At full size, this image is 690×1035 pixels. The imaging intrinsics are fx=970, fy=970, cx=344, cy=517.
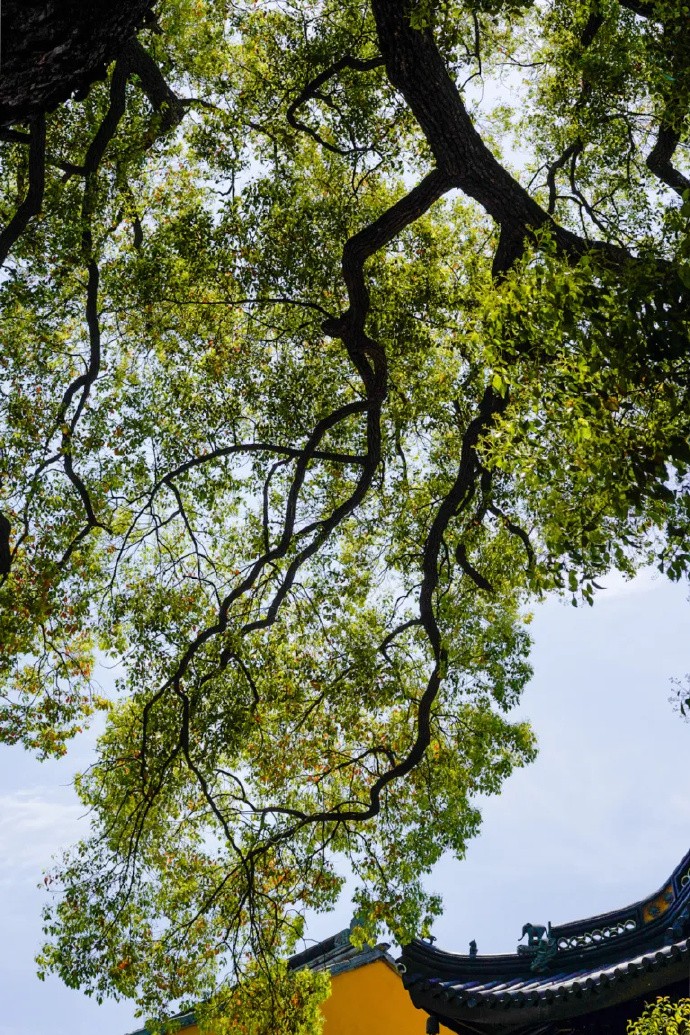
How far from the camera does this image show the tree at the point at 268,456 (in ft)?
23.3

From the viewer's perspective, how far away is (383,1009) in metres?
9.60

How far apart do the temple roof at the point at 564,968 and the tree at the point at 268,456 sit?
96 cm

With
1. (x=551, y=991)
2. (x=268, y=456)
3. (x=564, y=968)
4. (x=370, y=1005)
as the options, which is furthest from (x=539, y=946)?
(x=268, y=456)

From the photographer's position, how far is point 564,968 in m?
8.07

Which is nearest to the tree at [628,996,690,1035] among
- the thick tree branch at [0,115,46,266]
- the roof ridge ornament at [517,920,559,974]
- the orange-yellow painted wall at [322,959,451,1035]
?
the roof ridge ornament at [517,920,559,974]

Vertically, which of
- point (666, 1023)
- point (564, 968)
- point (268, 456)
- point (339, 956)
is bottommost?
point (666, 1023)

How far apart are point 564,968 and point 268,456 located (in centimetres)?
490

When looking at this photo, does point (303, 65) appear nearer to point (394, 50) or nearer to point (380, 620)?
point (394, 50)

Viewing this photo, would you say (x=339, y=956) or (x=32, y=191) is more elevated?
(x=32, y=191)

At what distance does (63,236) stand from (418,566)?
12.6ft

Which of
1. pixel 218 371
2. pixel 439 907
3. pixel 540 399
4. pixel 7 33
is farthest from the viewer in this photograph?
pixel 218 371

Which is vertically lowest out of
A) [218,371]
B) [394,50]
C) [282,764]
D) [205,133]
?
[282,764]

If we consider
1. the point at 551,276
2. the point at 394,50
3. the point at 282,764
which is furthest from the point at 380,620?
the point at 551,276

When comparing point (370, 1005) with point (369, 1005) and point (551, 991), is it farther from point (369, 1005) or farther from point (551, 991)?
point (551, 991)
